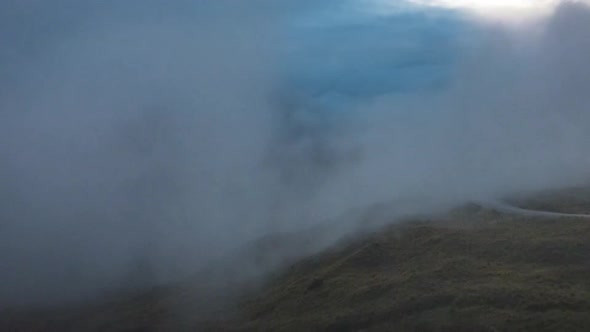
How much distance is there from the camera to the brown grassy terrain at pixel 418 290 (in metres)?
91.2

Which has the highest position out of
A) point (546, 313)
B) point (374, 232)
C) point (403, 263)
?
point (374, 232)

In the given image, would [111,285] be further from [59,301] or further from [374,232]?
[374,232]

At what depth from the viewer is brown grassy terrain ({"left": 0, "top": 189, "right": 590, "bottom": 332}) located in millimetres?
91250

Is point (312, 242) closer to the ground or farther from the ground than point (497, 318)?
farther from the ground

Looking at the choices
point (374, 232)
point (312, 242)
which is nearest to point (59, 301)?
point (312, 242)

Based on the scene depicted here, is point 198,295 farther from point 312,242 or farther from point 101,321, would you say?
point 312,242

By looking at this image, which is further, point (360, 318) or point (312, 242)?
point (312, 242)

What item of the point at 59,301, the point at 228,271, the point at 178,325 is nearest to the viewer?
the point at 178,325

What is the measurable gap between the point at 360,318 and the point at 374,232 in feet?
208

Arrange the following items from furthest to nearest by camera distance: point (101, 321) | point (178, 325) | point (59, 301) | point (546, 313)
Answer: point (59, 301) < point (101, 321) < point (178, 325) < point (546, 313)

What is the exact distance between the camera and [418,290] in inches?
4107

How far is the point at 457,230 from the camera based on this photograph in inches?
5600

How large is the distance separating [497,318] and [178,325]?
57.8 metres

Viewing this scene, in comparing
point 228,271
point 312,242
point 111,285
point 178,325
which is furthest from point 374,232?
point 111,285
